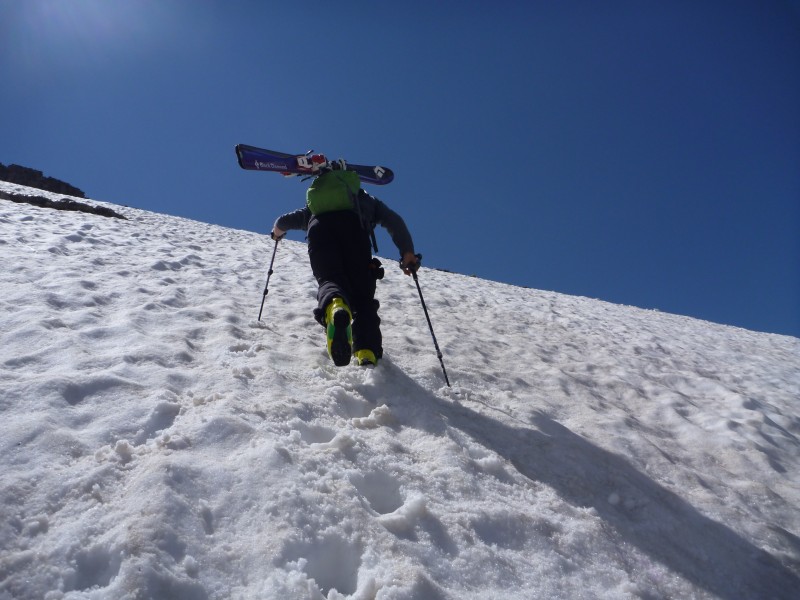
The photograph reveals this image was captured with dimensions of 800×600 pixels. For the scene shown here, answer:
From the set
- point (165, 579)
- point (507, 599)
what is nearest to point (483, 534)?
point (507, 599)

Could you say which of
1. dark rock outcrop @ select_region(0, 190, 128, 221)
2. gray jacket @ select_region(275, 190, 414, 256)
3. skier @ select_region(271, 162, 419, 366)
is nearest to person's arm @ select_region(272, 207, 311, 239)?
skier @ select_region(271, 162, 419, 366)

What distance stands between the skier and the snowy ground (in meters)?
0.42

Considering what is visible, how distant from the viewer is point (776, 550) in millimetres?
3176

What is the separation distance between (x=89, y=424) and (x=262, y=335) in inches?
96.1

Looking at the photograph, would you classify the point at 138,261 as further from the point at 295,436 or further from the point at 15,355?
the point at 295,436

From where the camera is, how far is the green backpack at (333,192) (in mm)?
5184

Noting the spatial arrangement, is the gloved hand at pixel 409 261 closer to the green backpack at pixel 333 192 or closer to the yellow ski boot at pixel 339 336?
the green backpack at pixel 333 192

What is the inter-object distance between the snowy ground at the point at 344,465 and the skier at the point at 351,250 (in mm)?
421

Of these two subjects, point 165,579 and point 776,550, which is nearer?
point 165,579

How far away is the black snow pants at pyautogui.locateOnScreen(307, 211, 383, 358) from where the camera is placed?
4688 millimetres

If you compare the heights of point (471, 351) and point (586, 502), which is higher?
point (471, 351)

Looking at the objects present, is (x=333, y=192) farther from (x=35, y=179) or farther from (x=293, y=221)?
(x=35, y=179)

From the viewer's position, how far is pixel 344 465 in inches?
122

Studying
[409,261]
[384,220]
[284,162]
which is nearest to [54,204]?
[284,162]
